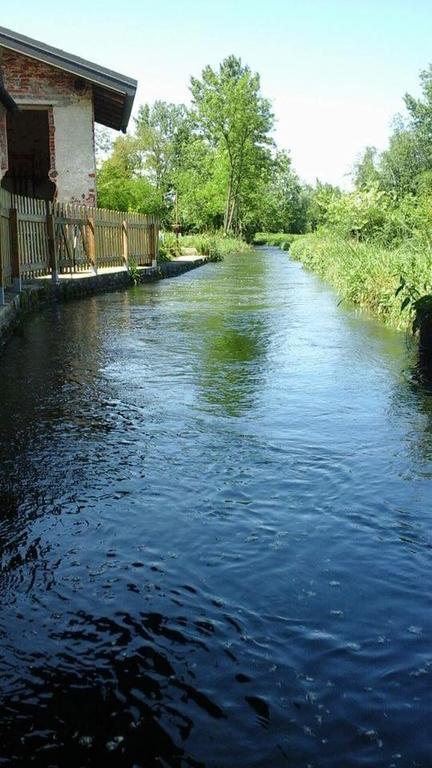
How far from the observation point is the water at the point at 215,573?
242cm

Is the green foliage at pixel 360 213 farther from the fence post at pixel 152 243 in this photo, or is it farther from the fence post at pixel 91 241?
the fence post at pixel 91 241

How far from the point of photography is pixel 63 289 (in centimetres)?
1558

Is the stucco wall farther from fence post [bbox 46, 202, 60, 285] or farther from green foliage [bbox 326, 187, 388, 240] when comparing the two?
green foliage [bbox 326, 187, 388, 240]

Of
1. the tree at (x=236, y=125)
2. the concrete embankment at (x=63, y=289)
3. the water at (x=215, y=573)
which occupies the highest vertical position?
the tree at (x=236, y=125)

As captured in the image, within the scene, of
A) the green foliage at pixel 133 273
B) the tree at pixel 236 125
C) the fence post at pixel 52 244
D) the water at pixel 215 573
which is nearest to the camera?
the water at pixel 215 573

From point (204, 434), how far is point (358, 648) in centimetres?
294

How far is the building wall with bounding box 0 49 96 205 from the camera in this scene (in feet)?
69.0

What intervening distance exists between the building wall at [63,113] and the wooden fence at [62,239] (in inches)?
70.3

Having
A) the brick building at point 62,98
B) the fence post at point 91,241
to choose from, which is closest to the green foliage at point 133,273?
the fence post at point 91,241

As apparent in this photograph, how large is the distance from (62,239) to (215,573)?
14563mm

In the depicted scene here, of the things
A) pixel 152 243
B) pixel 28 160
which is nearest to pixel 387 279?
pixel 152 243

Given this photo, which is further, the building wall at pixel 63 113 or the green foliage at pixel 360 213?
the green foliage at pixel 360 213

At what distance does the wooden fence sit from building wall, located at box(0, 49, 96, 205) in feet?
5.86

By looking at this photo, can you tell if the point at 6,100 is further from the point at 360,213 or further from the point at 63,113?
the point at 360,213
